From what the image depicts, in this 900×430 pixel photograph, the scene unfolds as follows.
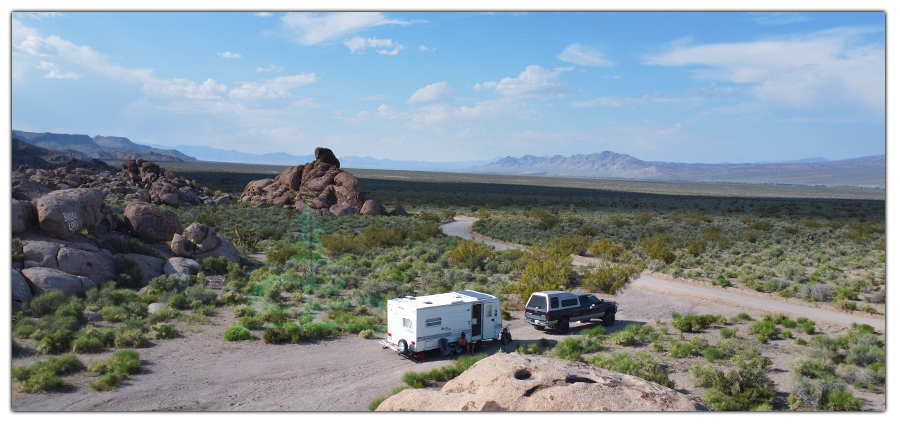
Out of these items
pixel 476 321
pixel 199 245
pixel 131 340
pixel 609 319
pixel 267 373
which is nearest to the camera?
pixel 267 373

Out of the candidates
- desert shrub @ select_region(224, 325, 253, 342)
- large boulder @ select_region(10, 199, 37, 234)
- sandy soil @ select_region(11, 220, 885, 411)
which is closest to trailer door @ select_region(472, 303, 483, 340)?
sandy soil @ select_region(11, 220, 885, 411)

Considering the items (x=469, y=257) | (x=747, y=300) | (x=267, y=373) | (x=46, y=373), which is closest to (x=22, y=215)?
(x=46, y=373)

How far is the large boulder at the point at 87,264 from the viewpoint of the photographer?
19.9 m

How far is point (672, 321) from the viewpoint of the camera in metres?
19.4

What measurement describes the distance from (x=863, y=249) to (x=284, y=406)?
38.1m

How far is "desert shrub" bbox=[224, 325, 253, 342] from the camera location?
1652 centimetres

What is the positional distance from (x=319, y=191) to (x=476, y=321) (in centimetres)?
5065

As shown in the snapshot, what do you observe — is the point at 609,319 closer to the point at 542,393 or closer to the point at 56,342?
the point at 542,393

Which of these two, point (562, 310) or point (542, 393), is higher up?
point (542, 393)

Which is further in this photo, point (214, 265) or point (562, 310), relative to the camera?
point (214, 265)

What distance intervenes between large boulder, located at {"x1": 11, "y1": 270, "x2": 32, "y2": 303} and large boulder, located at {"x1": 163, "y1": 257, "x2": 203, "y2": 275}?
589cm

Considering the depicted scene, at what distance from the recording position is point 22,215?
20.6 m

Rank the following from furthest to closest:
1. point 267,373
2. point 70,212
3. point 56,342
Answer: point 70,212, point 56,342, point 267,373

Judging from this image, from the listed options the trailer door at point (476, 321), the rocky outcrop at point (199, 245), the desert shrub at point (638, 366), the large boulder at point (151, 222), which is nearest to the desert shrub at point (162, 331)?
the trailer door at point (476, 321)
